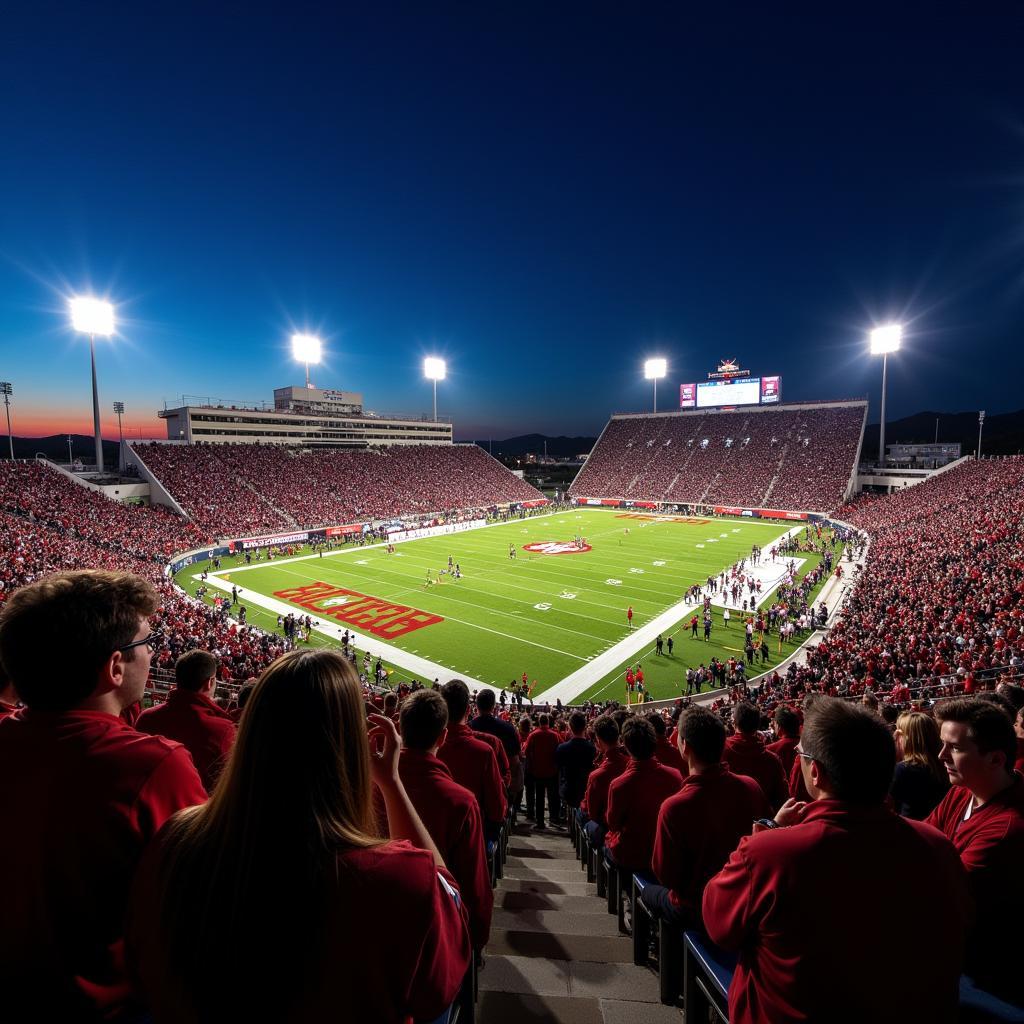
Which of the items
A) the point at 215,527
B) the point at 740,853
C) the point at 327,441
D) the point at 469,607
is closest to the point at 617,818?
the point at 740,853

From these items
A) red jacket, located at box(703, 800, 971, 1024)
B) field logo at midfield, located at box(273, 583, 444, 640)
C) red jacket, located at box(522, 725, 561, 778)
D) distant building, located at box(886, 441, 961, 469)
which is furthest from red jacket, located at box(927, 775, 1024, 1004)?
distant building, located at box(886, 441, 961, 469)

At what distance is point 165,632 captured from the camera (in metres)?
18.1

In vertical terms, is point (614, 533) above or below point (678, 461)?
below

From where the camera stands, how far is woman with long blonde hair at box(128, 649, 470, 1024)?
1.28 meters

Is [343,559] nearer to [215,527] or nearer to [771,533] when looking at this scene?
[215,527]

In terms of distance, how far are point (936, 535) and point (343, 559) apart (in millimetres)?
33801

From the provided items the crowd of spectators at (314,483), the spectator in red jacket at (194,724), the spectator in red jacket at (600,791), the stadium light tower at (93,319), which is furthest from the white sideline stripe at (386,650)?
the stadium light tower at (93,319)

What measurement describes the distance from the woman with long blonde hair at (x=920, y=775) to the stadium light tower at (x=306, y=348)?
67862 millimetres

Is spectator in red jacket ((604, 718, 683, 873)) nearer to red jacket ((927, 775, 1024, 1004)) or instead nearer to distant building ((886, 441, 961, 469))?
red jacket ((927, 775, 1024, 1004))

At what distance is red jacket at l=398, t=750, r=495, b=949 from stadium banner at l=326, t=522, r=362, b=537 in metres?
45.5

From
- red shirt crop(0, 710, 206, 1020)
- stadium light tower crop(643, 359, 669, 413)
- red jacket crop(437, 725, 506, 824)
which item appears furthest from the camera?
stadium light tower crop(643, 359, 669, 413)

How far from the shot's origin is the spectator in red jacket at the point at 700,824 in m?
3.21

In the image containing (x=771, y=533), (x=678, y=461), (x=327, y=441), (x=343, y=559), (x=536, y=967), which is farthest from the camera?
(x=678, y=461)

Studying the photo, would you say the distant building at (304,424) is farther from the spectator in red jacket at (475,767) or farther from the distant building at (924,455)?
the spectator in red jacket at (475,767)
